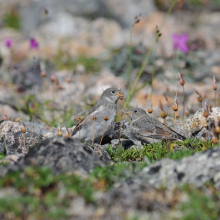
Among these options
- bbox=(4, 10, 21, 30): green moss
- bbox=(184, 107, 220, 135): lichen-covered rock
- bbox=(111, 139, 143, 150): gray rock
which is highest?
bbox=(184, 107, 220, 135): lichen-covered rock

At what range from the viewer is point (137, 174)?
382 cm

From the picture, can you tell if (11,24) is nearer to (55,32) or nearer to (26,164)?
(55,32)

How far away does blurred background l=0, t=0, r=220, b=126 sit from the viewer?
29.3 feet

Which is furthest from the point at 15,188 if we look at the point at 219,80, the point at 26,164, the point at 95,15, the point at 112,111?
the point at 95,15

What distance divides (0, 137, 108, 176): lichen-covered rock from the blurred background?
160cm

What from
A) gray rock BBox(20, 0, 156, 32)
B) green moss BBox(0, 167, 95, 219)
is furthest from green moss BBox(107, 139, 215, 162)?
gray rock BBox(20, 0, 156, 32)

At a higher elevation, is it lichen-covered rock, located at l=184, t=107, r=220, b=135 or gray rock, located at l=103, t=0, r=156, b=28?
gray rock, located at l=103, t=0, r=156, b=28

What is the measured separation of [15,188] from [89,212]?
694mm

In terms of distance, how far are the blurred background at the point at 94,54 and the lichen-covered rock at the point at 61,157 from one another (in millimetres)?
1602

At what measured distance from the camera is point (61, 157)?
155 inches

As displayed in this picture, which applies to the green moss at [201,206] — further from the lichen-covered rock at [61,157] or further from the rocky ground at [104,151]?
the lichen-covered rock at [61,157]

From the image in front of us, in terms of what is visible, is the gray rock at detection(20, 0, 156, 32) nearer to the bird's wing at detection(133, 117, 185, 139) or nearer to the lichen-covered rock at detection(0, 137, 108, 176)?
the bird's wing at detection(133, 117, 185, 139)

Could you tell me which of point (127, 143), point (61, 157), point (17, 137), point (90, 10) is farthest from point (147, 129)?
point (90, 10)

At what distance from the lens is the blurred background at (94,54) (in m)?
8.93
